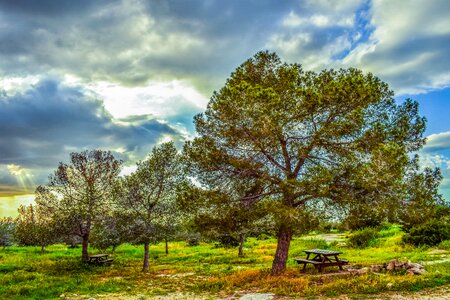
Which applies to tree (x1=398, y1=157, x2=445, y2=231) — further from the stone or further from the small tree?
Answer: the small tree

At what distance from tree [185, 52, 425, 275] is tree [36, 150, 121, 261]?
17.6 meters

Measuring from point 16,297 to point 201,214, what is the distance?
9.85 m

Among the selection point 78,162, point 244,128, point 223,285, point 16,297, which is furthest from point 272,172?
point 78,162

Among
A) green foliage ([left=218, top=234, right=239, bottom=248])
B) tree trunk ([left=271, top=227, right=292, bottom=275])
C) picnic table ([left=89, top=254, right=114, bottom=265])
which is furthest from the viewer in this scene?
green foliage ([left=218, top=234, right=239, bottom=248])

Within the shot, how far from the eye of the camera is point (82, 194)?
117 ft

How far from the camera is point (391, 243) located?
38.2 metres

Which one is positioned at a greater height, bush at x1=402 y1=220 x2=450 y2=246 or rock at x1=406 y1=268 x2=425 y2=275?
bush at x1=402 y1=220 x2=450 y2=246

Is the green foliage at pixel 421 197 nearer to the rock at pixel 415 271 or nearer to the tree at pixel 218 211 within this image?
the rock at pixel 415 271

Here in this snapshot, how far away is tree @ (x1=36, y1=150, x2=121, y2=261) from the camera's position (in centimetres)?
3453

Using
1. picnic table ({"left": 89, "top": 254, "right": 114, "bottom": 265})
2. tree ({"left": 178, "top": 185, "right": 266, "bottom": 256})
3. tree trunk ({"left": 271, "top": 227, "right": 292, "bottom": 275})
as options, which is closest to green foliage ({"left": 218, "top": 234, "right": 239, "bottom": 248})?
picnic table ({"left": 89, "top": 254, "right": 114, "bottom": 265})

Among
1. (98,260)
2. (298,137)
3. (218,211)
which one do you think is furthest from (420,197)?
(98,260)

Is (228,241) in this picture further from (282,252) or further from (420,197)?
(420,197)

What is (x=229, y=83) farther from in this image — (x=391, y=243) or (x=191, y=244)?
(x=191, y=244)

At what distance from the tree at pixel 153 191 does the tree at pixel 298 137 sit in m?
9.37
